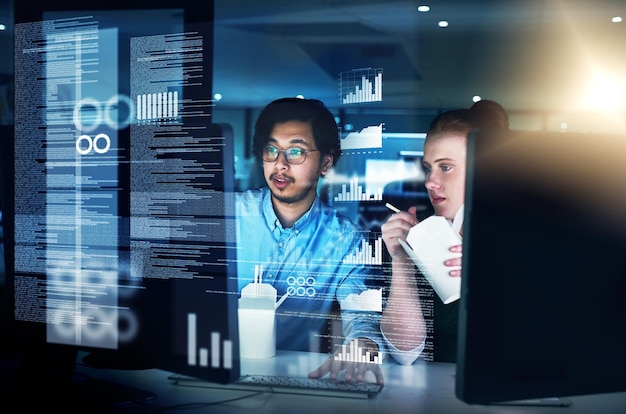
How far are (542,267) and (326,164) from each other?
2.11 ft

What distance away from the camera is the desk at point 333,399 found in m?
1.07

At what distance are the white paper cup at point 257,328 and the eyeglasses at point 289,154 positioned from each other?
334 millimetres

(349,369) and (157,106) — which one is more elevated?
(157,106)

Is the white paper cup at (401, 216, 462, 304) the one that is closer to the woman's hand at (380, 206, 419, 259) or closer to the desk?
the woman's hand at (380, 206, 419, 259)

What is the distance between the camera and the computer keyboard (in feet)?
3.70

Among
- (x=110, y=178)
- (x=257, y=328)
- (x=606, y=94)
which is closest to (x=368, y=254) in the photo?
(x=257, y=328)

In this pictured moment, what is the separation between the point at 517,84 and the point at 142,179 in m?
1.18

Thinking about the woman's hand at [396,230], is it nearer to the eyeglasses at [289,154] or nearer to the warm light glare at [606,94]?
the eyeglasses at [289,154]

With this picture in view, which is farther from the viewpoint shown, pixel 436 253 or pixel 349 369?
pixel 436 253

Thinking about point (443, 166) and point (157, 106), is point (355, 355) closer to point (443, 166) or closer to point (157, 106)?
point (443, 166)

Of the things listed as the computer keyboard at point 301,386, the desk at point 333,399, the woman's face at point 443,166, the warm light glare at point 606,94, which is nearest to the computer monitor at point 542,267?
the desk at point 333,399

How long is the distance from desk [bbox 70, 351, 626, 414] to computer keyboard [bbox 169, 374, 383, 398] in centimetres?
1

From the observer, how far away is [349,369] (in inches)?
48.5

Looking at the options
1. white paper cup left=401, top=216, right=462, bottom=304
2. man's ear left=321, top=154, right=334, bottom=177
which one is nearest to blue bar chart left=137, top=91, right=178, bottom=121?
man's ear left=321, top=154, right=334, bottom=177
